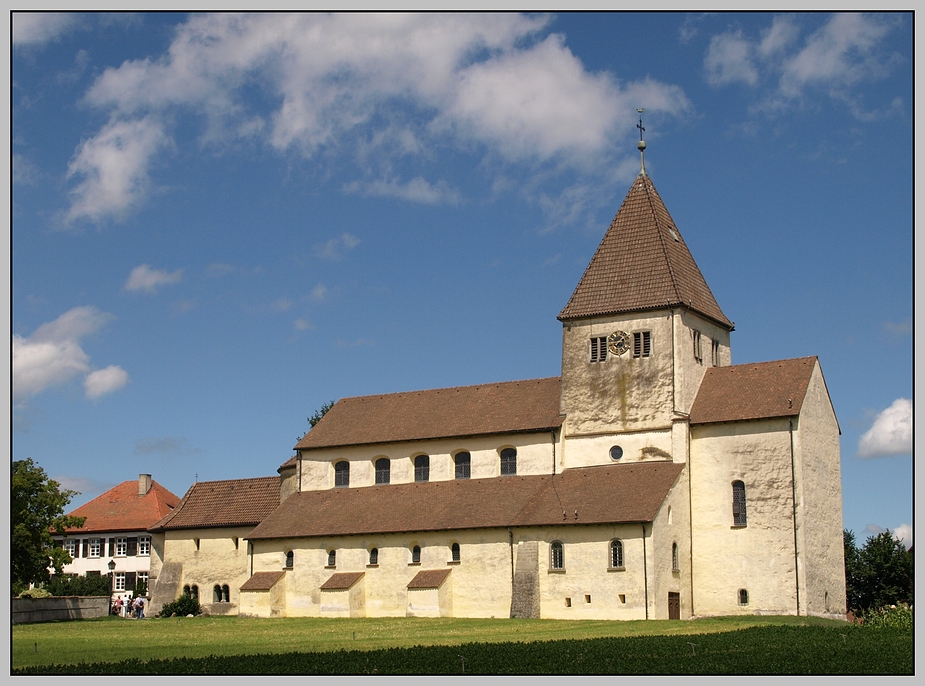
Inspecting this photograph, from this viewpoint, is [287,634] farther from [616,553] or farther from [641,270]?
[641,270]

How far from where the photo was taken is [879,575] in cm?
5959

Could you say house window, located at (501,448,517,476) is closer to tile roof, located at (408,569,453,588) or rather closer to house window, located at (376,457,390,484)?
tile roof, located at (408,569,453,588)

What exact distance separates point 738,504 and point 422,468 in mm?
15718

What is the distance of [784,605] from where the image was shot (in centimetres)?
4759

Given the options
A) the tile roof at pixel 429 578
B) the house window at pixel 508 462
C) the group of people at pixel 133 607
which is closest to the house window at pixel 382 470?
the house window at pixel 508 462

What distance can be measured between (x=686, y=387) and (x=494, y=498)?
981cm

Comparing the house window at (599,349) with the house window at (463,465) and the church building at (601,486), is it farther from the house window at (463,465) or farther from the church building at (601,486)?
the house window at (463,465)

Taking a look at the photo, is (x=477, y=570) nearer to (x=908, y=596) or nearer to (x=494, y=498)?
(x=494, y=498)

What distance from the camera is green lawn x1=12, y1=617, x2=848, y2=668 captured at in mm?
34031

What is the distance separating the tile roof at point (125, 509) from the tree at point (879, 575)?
4224 centimetres

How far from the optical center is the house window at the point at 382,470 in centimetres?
5862

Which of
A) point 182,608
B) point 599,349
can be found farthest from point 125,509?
point 599,349

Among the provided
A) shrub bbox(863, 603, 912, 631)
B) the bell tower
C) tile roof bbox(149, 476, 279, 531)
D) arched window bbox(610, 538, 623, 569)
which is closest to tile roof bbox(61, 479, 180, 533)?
tile roof bbox(149, 476, 279, 531)

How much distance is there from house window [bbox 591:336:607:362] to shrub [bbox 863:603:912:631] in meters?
16.2
